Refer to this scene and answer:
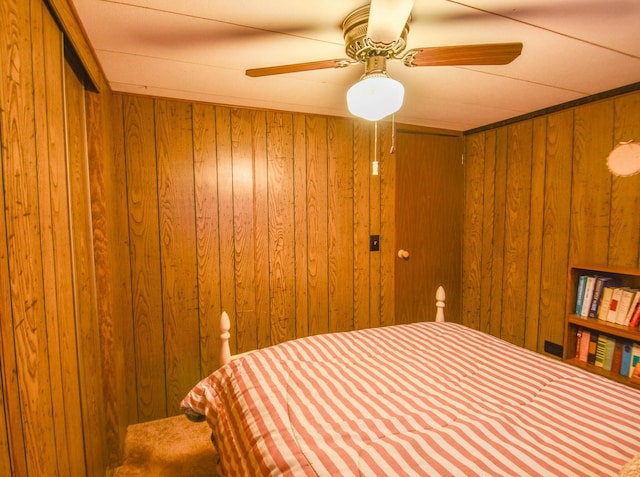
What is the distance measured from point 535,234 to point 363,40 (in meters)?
2.15

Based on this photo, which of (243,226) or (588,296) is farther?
(243,226)

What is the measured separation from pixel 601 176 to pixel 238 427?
259cm

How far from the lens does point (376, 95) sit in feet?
4.03

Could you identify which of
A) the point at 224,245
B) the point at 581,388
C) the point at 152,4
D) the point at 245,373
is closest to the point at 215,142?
the point at 224,245

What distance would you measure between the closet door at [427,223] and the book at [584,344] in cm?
108

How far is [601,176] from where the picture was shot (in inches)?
85.6

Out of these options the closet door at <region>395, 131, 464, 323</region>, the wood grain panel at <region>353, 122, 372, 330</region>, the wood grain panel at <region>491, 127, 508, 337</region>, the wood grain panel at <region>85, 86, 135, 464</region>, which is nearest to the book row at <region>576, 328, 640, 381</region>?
the wood grain panel at <region>491, 127, 508, 337</region>

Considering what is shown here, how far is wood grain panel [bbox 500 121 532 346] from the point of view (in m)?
2.63

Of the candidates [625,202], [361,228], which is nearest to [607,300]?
[625,202]

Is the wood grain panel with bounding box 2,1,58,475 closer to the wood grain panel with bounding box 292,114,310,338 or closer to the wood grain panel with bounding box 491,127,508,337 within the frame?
the wood grain panel with bounding box 292,114,310,338

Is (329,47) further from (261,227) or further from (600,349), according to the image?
(600,349)

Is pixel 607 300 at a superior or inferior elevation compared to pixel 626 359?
superior

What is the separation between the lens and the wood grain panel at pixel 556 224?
7.75 ft

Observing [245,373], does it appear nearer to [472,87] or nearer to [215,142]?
[215,142]
